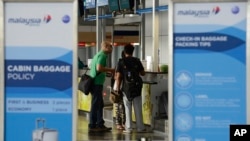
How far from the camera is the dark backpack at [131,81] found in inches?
443

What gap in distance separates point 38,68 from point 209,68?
1781 millimetres

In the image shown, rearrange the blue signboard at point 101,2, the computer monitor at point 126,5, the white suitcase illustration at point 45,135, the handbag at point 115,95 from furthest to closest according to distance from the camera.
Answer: the blue signboard at point 101,2, the computer monitor at point 126,5, the handbag at point 115,95, the white suitcase illustration at point 45,135

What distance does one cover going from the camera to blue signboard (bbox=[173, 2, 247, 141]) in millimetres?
6383

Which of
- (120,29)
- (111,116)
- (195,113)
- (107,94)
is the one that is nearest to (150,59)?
(111,116)

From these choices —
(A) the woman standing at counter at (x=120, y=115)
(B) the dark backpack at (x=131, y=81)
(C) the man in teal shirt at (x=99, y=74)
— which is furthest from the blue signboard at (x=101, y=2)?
(B) the dark backpack at (x=131, y=81)

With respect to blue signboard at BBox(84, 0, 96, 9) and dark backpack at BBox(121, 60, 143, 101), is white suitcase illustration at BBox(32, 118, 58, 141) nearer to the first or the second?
dark backpack at BBox(121, 60, 143, 101)

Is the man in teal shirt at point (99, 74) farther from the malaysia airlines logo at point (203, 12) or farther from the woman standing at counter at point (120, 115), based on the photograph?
the malaysia airlines logo at point (203, 12)

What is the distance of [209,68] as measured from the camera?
643cm

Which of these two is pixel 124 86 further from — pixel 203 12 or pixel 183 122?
pixel 203 12

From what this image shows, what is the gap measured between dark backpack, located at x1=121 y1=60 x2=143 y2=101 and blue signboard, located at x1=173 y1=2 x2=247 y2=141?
187 inches

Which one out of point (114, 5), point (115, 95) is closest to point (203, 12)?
point (115, 95)

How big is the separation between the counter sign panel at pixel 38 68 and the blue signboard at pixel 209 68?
3.80ft

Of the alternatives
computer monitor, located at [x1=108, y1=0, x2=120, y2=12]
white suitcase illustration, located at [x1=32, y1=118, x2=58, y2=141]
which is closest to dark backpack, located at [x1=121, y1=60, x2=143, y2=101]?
white suitcase illustration, located at [x1=32, y1=118, x2=58, y2=141]

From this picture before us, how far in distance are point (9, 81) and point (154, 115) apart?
5.97m
